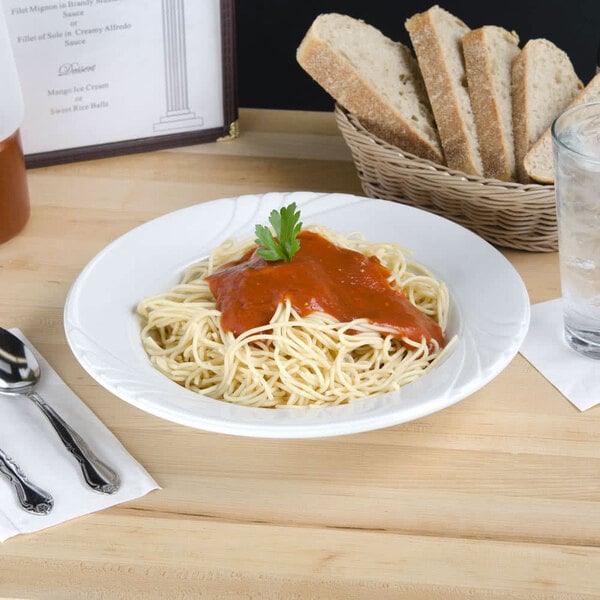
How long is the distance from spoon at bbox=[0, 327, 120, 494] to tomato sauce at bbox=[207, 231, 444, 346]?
1.06 ft

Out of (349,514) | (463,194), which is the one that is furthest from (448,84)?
(349,514)

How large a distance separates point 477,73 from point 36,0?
1.03 metres

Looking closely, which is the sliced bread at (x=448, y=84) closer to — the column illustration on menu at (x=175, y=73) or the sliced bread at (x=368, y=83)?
the sliced bread at (x=368, y=83)

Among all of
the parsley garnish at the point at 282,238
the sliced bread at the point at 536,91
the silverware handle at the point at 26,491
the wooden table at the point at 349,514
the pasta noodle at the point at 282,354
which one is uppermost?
the sliced bread at the point at 536,91

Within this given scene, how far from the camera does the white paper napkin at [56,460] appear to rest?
1305 mm

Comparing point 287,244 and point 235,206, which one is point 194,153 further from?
point 287,244

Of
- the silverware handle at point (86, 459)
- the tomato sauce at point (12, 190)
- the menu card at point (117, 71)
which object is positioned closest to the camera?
the silverware handle at point (86, 459)

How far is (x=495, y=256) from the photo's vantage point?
1682 millimetres

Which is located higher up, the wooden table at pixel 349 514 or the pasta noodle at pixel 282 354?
the pasta noodle at pixel 282 354

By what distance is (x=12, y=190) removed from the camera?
1.99 meters

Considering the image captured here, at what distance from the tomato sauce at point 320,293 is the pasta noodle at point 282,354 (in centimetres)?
2

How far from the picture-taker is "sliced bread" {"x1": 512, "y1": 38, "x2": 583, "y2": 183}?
79.5 inches

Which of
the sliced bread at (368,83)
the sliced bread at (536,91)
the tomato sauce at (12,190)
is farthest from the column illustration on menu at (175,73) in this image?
the sliced bread at (536,91)

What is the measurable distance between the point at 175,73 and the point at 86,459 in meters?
1.22
